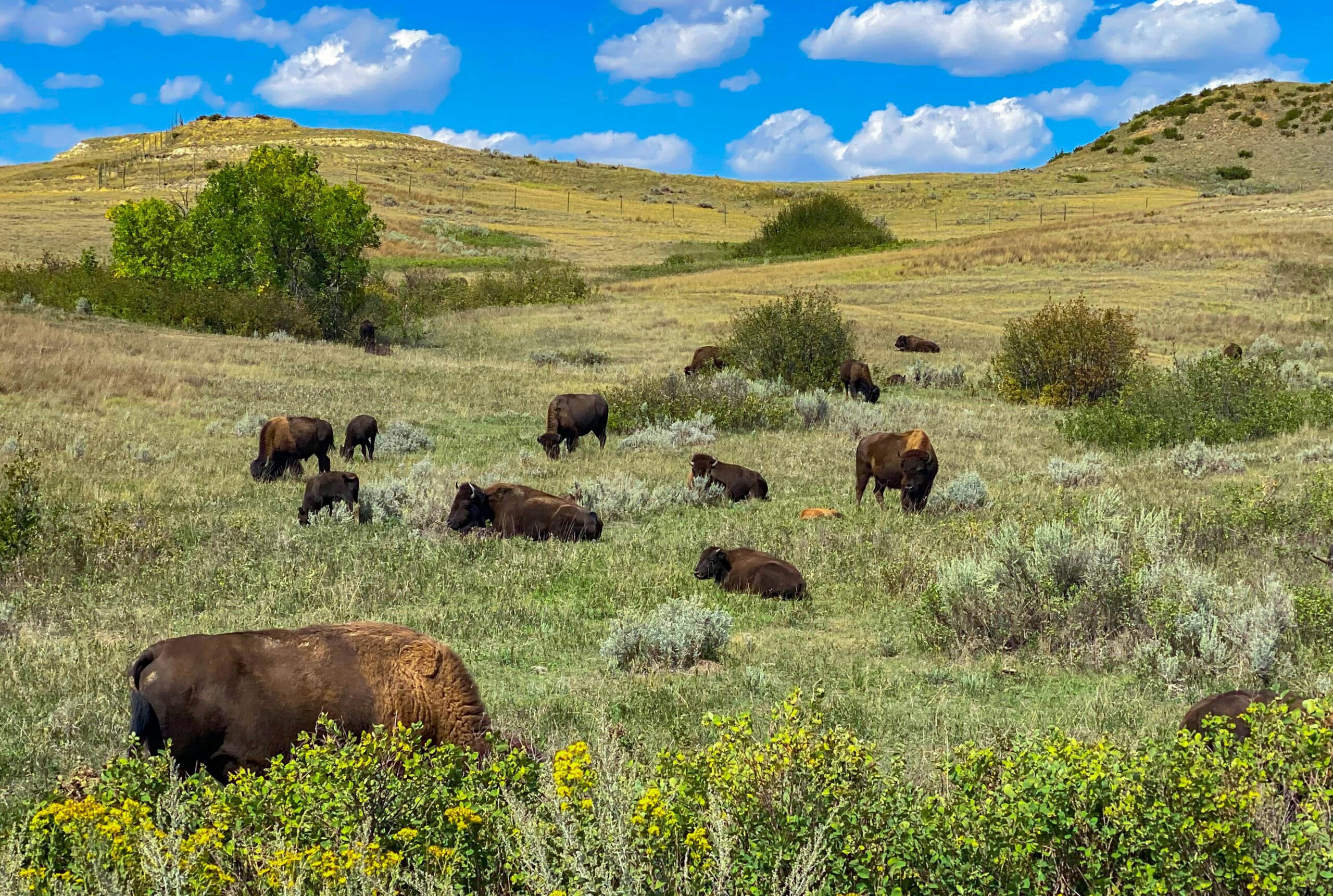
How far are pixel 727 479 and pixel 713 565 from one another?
3890 mm

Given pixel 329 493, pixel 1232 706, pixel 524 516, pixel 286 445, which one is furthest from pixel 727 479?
pixel 1232 706

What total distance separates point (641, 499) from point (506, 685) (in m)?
6.27

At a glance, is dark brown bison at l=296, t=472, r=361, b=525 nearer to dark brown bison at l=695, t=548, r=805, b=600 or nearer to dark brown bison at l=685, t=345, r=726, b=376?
dark brown bison at l=695, t=548, r=805, b=600

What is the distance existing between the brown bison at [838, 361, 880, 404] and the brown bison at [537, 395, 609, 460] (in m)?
7.90

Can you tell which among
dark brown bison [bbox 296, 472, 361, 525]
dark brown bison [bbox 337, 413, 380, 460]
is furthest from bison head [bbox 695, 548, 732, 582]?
dark brown bison [bbox 337, 413, 380, 460]

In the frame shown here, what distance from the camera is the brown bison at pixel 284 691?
4555 mm

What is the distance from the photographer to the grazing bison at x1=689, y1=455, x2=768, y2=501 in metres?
13.5

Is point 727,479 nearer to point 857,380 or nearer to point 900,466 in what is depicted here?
point 900,466

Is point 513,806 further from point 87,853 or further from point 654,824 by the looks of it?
point 87,853

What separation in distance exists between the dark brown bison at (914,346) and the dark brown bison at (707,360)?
6540 millimetres

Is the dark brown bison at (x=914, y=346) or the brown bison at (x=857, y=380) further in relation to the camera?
the dark brown bison at (x=914, y=346)

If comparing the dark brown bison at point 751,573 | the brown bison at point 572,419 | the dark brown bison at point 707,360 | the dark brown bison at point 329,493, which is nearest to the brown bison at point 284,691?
the dark brown bison at point 751,573

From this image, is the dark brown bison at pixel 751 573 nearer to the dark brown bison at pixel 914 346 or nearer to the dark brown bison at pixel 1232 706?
the dark brown bison at pixel 1232 706

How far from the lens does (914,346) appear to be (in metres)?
31.7
